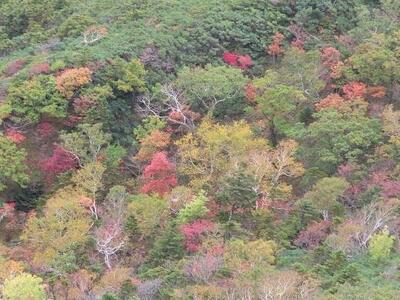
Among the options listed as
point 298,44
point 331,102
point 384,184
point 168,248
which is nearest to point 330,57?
point 298,44

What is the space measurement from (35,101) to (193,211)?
65.0 ft

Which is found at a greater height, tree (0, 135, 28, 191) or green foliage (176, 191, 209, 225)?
green foliage (176, 191, 209, 225)

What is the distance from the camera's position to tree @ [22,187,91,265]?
43.5 metres

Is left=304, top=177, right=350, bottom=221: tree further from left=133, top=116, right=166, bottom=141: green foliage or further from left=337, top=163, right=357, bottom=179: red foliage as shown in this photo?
left=133, top=116, right=166, bottom=141: green foliage

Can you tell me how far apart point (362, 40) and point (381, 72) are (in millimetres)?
7929

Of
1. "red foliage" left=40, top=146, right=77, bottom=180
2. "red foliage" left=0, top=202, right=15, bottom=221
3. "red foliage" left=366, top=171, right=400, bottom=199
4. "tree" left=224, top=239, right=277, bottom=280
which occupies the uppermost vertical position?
"tree" left=224, top=239, right=277, bottom=280

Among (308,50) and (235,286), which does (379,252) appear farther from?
(308,50)

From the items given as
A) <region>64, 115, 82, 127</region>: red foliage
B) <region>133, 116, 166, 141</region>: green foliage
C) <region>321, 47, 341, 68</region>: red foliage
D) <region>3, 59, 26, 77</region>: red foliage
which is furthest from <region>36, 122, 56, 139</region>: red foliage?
<region>321, 47, 341, 68</region>: red foliage

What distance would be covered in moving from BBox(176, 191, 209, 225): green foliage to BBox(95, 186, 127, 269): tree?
11.9 feet

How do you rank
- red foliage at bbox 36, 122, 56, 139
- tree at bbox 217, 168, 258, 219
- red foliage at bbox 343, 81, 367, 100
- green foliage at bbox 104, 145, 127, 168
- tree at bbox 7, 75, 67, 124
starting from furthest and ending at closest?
red foliage at bbox 36, 122, 56, 139 → tree at bbox 7, 75, 67, 124 → green foliage at bbox 104, 145, 127, 168 → red foliage at bbox 343, 81, 367, 100 → tree at bbox 217, 168, 258, 219

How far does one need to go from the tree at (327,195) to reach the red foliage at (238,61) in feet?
81.4

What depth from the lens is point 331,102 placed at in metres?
51.8

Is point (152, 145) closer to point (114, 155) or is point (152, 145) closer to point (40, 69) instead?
point (114, 155)

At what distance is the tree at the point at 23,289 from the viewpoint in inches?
1421
